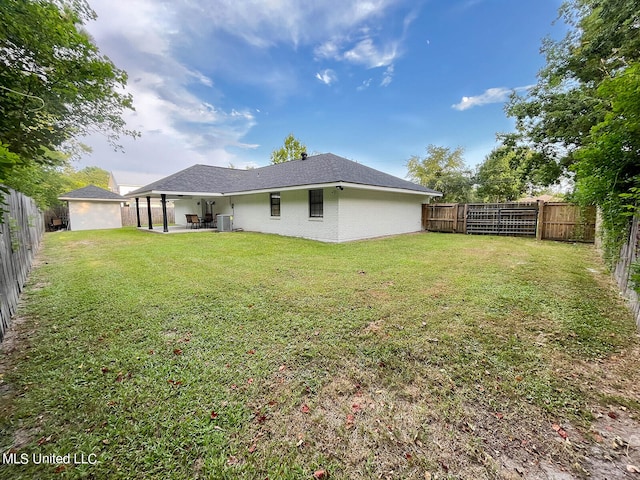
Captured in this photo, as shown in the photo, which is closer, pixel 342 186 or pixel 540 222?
pixel 342 186

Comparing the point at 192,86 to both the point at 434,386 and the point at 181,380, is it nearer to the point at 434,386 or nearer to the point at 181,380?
the point at 181,380

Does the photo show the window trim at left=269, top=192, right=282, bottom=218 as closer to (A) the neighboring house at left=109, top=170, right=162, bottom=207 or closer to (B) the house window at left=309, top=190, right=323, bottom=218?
(B) the house window at left=309, top=190, right=323, bottom=218

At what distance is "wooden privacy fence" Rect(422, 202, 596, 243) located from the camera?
1039 cm

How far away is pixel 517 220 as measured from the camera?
41.1 ft

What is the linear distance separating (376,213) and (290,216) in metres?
4.18

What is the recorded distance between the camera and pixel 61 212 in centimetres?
1912

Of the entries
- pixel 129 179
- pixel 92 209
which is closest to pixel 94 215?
pixel 92 209

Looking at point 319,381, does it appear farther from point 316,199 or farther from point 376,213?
point 376,213

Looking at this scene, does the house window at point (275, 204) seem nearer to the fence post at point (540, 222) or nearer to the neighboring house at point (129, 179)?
the fence post at point (540, 222)

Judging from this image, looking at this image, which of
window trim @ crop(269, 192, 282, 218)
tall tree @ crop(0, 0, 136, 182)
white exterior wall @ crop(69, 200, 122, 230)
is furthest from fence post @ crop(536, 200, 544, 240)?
white exterior wall @ crop(69, 200, 122, 230)

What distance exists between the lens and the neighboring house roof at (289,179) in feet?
36.9

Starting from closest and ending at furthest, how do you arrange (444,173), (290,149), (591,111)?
(591,111)
(444,173)
(290,149)

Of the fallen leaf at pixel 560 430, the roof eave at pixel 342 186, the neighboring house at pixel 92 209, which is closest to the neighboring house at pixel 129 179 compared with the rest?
the neighboring house at pixel 92 209

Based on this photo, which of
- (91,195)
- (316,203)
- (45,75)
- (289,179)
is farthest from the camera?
(91,195)
